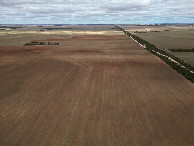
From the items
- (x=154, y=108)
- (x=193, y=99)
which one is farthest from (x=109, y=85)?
(x=193, y=99)

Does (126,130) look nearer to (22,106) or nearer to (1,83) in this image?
(22,106)

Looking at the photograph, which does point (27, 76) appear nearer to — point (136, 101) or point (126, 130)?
point (136, 101)

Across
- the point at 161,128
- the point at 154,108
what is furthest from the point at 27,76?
the point at 161,128

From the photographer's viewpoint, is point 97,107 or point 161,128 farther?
point 97,107

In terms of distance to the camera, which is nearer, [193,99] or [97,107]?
[97,107]

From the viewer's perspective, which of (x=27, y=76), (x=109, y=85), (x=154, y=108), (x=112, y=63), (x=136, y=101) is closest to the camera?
(x=154, y=108)

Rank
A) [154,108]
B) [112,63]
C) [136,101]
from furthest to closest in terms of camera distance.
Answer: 1. [112,63]
2. [136,101]
3. [154,108]
